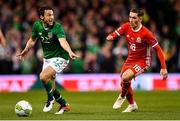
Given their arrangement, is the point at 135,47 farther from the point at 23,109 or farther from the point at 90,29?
the point at 90,29

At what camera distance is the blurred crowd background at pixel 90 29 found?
25.1 m

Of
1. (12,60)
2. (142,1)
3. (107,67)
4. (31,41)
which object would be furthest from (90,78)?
(31,41)

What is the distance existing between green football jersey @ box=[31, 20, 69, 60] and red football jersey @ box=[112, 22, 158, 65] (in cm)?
137

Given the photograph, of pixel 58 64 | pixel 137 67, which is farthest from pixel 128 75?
pixel 58 64

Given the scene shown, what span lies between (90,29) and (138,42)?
10.9m

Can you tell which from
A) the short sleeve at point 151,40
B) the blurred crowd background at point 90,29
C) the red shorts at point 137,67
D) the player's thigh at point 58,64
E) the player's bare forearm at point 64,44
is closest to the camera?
the player's bare forearm at point 64,44

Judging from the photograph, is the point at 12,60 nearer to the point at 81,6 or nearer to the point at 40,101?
the point at 81,6

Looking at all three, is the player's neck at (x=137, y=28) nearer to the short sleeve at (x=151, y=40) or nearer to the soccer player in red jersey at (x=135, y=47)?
the soccer player in red jersey at (x=135, y=47)

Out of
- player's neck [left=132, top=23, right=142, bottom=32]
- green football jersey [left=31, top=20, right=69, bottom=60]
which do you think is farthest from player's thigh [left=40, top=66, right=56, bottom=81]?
player's neck [left=132, top=23, right=142, bottom=32]

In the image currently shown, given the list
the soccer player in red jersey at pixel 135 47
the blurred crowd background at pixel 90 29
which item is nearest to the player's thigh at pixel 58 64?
the soccer player in red jersey at pixel 135 47

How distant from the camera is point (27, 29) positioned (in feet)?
83.9

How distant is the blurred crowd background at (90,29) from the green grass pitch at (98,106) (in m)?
1.63

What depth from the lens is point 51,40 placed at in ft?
48.4

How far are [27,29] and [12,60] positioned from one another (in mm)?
1352
